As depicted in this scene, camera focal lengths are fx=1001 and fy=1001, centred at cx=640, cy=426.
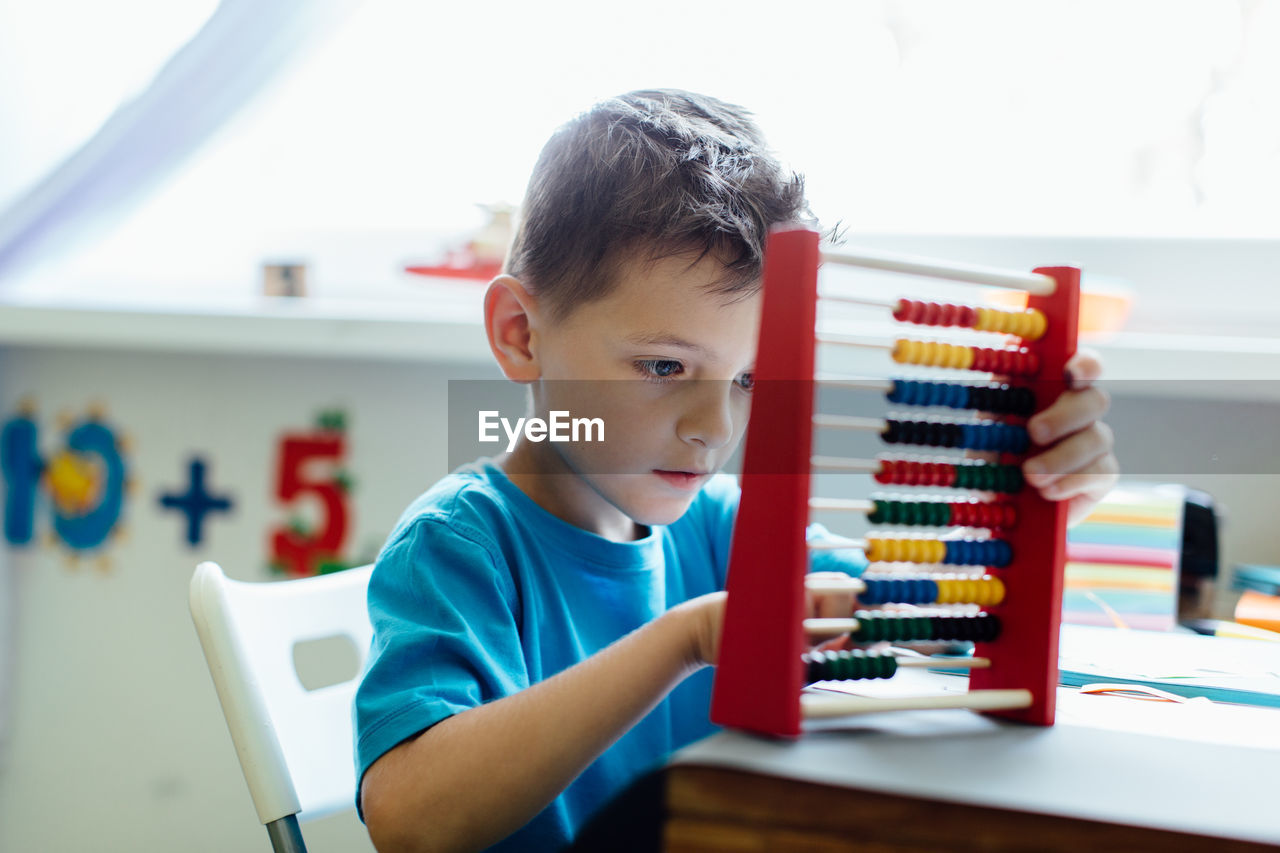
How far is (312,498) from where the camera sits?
1407 millimetres

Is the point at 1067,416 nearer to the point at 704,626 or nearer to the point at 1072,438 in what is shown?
the point at 1072,438

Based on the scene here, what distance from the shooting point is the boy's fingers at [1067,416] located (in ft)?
1.73

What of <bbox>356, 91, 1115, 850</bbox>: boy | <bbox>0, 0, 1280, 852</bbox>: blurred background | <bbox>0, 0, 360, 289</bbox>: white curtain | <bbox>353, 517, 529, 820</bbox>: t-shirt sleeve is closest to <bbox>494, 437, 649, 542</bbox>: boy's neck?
<bbox>356, 91, 1115, 850</bbox>: boy

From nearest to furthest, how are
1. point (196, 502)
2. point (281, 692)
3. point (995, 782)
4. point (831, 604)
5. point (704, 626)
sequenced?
point (995, 782) < point (704, 626) < point (831, 604) < point (281, 692) < point (196, 502)

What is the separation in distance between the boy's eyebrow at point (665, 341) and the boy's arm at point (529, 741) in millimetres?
207

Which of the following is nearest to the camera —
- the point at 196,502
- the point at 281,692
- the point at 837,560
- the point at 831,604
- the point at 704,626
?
the point at 704,626

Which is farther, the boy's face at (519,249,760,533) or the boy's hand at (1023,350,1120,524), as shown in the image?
the boy's face at (519,249,760,533)

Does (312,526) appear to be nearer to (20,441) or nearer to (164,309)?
(164,309)

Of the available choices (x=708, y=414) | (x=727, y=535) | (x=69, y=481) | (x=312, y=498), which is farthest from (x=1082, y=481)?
(x=69, y=481)

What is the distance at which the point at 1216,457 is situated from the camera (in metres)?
1.18

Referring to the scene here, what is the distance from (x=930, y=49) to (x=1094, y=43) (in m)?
0.20

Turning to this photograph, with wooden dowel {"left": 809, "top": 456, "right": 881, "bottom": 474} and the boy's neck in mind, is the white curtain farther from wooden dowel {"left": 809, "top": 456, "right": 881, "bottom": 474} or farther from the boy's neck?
wooden dowel {"left": 809, "top": 456, "right": 881, "bottom": 474}

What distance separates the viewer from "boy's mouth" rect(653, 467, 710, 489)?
72cm

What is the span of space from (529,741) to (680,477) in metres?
0.26
